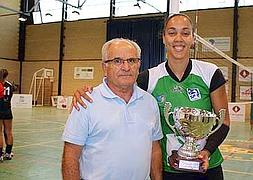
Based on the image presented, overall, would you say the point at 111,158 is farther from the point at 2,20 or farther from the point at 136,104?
the point at 2,20

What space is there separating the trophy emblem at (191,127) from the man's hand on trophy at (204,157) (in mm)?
18

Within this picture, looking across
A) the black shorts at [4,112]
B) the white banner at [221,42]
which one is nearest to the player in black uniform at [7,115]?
the black shorts at [4,112]

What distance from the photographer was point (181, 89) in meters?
2.24

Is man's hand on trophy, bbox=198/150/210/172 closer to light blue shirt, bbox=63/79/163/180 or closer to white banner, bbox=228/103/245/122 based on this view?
light blue shirt, bbox=63/79/163/180

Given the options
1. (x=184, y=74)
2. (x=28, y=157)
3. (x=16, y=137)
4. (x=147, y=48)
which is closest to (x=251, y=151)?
(x=28, y=157)

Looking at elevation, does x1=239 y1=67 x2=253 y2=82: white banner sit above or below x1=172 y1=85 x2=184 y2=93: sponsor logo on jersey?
above

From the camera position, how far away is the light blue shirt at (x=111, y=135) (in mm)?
1923

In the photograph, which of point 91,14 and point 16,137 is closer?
point 16,137

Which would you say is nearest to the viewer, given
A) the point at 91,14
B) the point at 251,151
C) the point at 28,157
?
the point at 28,157

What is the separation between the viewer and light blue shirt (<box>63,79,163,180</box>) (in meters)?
1.92

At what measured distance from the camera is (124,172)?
1.98m

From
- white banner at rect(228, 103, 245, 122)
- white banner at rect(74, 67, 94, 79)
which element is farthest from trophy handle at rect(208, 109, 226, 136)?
white banner at rect(74, 67, 94, 79)

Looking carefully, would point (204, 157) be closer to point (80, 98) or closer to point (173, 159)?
point (173, 159)

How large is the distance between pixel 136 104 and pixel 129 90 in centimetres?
9
